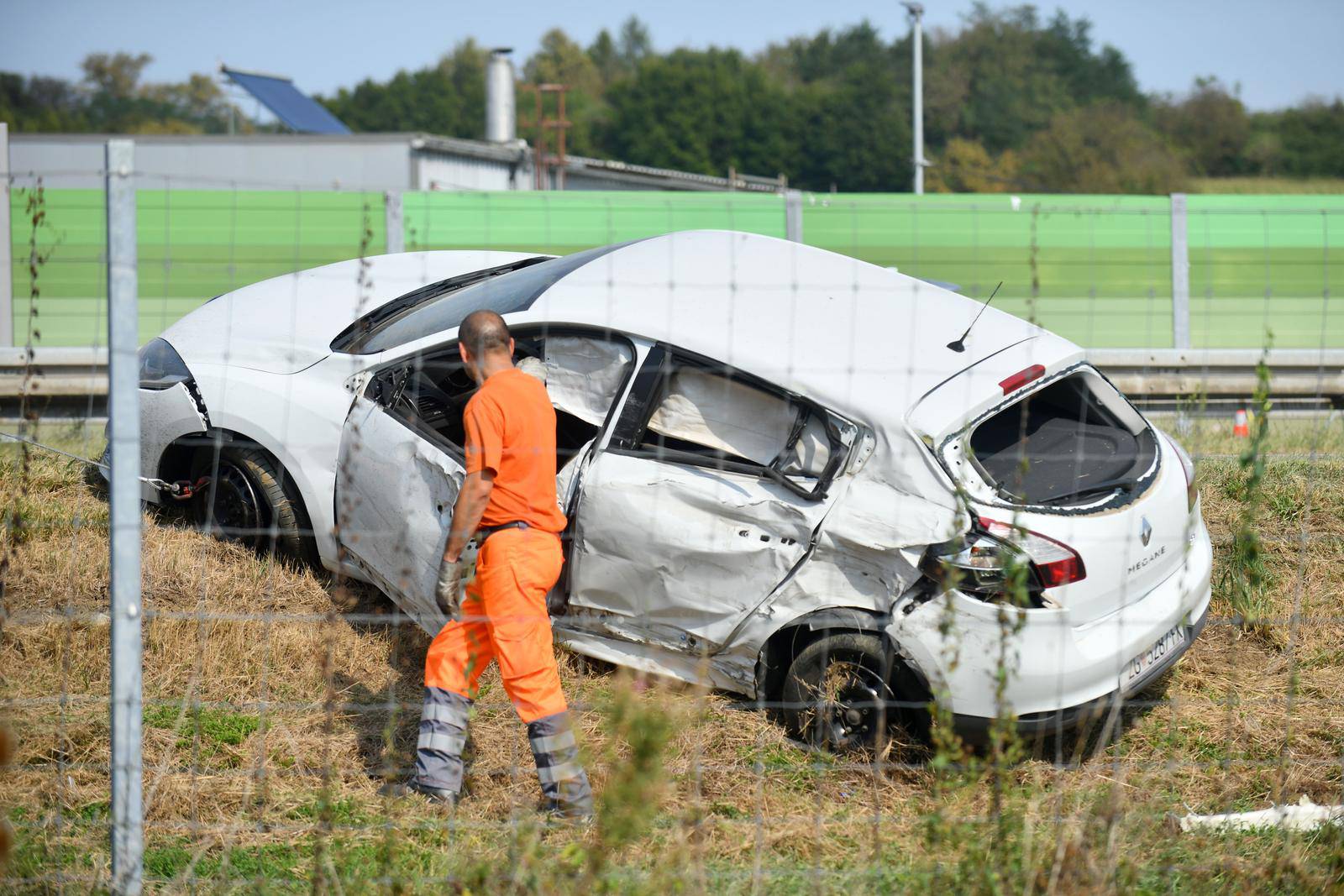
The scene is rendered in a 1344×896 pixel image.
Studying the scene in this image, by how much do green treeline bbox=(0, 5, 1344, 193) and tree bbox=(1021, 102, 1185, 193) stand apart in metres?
0.09

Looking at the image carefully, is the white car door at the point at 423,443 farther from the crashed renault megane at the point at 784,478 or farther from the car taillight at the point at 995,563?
the car taillight at the point at 995,563

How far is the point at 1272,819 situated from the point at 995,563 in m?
1.27

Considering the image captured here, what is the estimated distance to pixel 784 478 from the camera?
166 inches

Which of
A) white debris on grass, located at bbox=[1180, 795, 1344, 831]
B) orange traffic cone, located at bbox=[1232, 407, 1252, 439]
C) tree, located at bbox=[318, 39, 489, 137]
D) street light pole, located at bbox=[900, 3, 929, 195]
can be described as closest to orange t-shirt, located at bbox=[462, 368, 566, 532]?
white debris on grass, located at bbox=[1180, 795, 1344, 831]

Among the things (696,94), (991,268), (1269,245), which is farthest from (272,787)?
(696,94)

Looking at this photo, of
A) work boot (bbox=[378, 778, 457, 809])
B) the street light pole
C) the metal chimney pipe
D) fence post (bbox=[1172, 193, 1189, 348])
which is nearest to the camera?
work boot (bbox=[378, 778, 457, 809])

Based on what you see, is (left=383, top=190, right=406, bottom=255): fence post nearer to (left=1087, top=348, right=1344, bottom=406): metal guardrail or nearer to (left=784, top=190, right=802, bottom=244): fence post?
(left=784, top=190, right=802, bottom=244): fence post

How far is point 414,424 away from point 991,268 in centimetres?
817

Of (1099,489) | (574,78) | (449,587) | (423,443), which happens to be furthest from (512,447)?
(574,78)

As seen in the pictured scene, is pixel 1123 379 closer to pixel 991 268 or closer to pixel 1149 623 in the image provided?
pixel 991 268

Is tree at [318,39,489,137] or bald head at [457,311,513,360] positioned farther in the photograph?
tree at [318,39,489,137]

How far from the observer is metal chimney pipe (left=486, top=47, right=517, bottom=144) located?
30.5 m

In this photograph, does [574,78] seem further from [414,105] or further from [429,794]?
[429,794]

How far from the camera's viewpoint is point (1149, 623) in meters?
4.25
